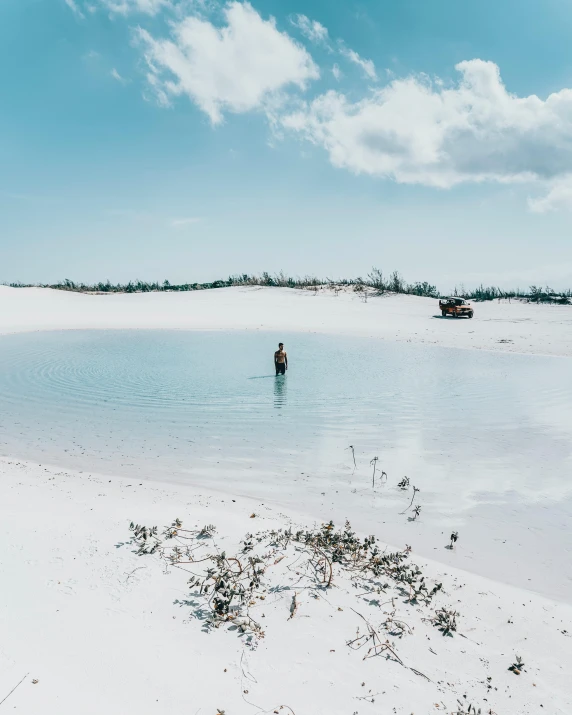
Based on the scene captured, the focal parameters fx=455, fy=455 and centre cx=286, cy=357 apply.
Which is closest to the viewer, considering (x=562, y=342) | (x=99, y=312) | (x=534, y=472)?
(x=534, y=472)

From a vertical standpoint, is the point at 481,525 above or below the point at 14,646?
below

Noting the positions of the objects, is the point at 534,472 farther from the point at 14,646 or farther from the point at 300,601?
the point at 14,646

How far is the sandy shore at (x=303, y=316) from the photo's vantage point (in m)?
24.7

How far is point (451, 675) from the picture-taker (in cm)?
326

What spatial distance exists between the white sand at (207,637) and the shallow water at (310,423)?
1388 millimetres

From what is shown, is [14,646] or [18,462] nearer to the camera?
[14,646]

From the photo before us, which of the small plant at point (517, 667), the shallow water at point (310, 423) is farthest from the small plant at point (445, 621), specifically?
the shallow water at point (310, 423)

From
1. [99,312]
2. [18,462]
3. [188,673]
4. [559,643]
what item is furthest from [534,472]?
[99,312]

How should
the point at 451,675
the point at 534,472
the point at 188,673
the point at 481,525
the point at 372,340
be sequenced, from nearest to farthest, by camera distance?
the point at 188,673 → the point at 451,675 → the point at 481,525 → the point at 534,472 → the point at 372,340

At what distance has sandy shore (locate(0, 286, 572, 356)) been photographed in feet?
81.0

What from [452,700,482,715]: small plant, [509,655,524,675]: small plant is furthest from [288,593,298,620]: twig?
[509,655,524,675]: small plant

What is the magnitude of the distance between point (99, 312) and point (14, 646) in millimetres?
34346

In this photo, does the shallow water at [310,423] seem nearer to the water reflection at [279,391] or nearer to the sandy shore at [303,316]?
the water reflection at [279,391]

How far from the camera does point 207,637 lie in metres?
3.41
